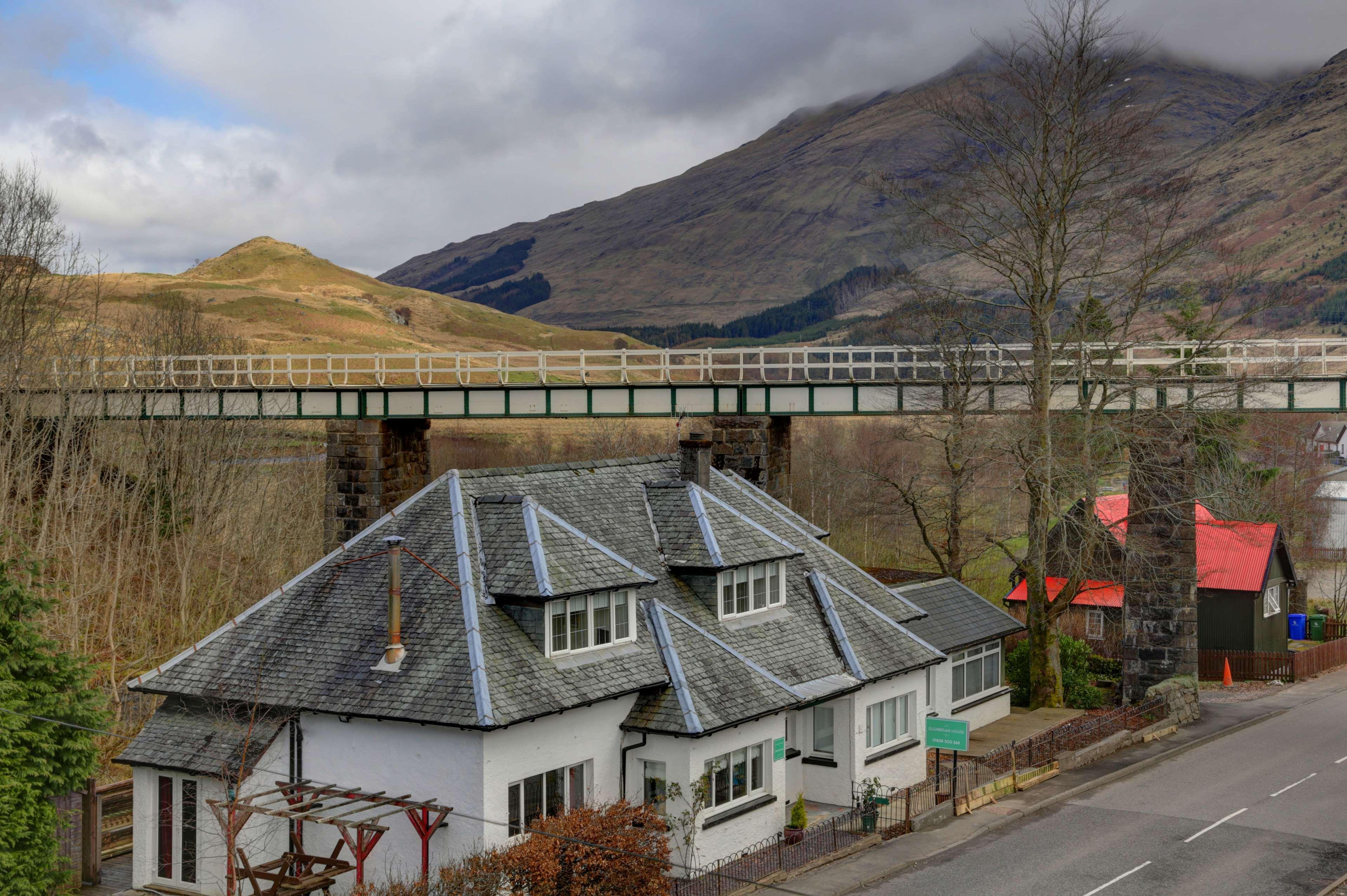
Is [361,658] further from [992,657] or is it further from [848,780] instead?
[992,657]

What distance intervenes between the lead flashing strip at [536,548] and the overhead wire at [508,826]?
4240 mm

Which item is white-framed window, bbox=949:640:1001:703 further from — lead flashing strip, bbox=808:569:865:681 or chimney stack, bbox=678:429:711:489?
chimney stack, bbox=678:429:711:489

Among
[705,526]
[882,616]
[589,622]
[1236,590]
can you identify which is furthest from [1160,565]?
[589,622]

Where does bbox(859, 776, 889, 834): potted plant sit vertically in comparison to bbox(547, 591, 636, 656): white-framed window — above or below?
below

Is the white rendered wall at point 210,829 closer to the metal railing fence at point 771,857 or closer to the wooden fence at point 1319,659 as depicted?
the metal railing fence at point 771,857

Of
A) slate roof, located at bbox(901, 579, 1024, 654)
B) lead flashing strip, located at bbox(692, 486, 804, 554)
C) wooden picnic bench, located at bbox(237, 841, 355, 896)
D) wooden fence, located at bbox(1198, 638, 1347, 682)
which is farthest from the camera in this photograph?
wooden fence, located at bbox(1198, 638, 1347, 682)

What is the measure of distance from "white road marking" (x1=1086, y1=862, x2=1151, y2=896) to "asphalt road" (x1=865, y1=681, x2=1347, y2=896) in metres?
0.03

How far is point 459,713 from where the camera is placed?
68.8 ft

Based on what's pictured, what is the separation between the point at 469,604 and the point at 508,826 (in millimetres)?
4292

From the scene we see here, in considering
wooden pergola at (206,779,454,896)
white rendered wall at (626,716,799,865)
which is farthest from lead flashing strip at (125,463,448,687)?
white rendered wall at (626,716,799,865)


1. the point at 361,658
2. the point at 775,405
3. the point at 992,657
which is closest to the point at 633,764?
Result: the point at 361,658

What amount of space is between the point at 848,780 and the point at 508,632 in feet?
31.9

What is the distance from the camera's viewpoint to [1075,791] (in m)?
30.0

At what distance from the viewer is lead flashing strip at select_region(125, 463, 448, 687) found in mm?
24953
